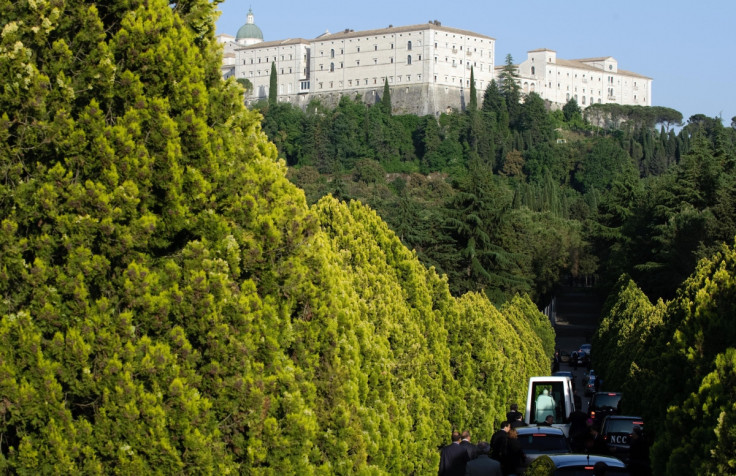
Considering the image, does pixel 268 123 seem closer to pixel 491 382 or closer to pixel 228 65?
pixel 228 65

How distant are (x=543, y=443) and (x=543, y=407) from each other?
658cm

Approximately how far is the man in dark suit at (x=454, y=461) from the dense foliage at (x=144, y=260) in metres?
2.67

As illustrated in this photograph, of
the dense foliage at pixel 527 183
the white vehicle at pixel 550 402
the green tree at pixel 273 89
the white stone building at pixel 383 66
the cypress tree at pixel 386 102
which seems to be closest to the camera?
the white vehicle at pixel 550 402

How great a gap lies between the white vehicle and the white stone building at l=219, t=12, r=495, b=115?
118633 millimetres

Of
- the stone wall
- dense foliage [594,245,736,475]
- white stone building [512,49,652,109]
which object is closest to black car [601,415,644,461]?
dense foliage [594,245,736,475]

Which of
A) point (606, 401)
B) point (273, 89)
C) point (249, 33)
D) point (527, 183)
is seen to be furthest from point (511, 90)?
point (606, 401)

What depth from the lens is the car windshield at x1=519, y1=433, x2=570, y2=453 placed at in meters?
14.6

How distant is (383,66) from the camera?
465 ft

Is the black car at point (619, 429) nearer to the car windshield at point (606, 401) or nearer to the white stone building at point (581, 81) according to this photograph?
the car windshield at point (606, 401)

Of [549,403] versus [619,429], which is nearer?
[619,429]

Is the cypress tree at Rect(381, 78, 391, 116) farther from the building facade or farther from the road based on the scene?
the road

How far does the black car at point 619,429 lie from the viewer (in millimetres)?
16781

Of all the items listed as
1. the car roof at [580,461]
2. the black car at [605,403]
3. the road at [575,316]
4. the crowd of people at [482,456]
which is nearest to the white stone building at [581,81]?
the road at [575,316]

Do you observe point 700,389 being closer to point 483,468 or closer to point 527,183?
point 483,468
